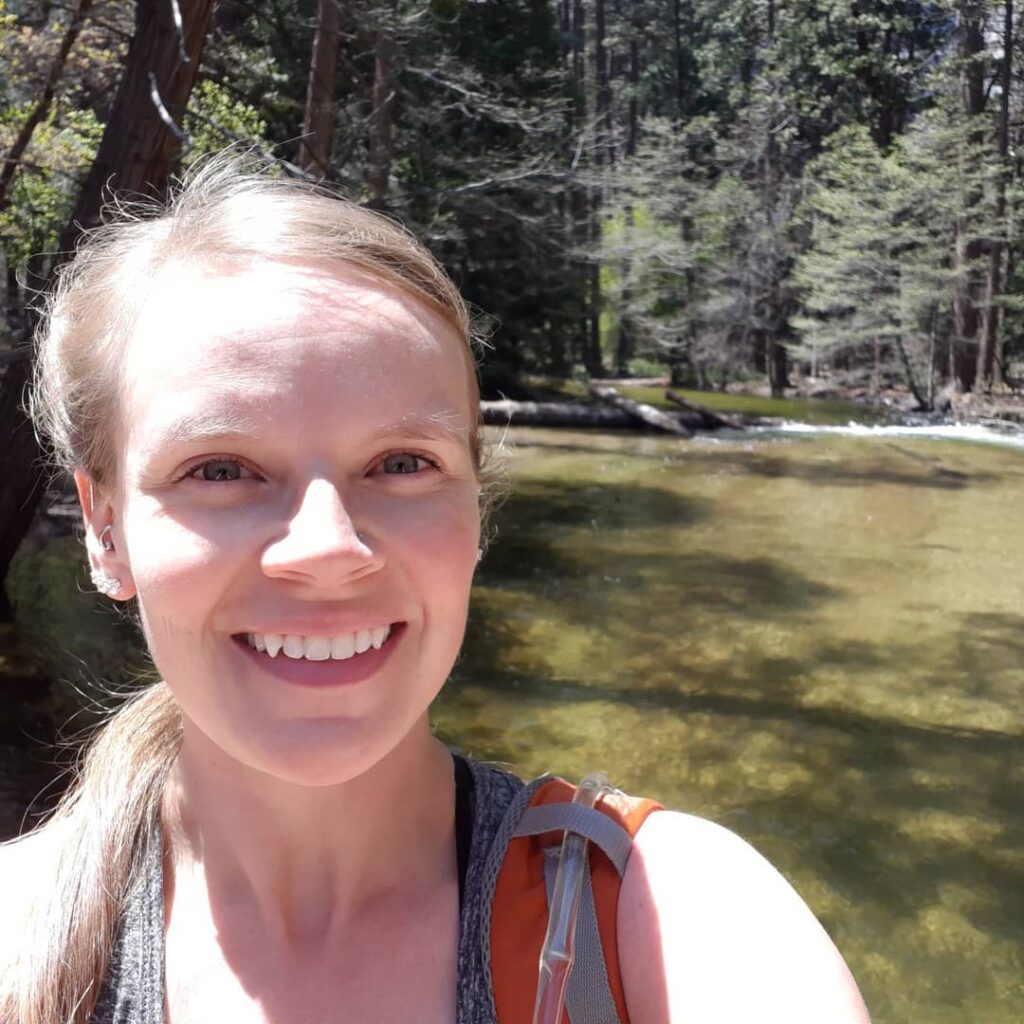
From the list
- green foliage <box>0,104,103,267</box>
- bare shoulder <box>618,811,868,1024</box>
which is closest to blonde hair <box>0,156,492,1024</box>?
bare shoulder <box>618,811,868,1024</box>

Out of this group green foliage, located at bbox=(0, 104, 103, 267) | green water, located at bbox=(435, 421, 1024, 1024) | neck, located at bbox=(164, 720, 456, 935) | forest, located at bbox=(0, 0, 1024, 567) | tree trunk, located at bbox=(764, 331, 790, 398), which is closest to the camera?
neck, located at bbox=(164, 720, 456, 935)

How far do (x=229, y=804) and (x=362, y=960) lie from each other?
0.22 meters

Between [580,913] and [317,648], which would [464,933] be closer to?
[580,913]

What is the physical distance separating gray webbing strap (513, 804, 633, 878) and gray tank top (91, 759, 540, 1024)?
3cm

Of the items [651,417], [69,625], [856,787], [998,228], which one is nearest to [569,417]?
[651,417]

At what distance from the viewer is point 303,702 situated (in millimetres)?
1071

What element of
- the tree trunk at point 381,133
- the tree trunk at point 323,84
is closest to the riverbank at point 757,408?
the tree trunk at point 381,133

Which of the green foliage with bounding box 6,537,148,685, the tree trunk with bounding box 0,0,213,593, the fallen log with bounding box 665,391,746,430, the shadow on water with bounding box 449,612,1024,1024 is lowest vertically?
the shadow on water with bounding box 449,612,1024,1024

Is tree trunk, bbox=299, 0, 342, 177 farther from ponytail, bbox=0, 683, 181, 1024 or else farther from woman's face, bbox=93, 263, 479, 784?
woman's face, bbox=93, 263, 479, 784

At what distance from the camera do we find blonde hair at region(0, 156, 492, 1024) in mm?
1149

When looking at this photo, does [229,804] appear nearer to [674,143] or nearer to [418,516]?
[418,516]

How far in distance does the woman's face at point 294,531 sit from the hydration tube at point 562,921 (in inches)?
7.8

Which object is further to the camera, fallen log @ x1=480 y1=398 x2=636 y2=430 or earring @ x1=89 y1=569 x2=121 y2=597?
fallen log @ x1=480 y1=398 x2=636 y2=430

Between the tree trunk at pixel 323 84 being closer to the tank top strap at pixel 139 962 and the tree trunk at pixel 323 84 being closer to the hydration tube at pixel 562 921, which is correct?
the tank top strap at pixel 139 962
